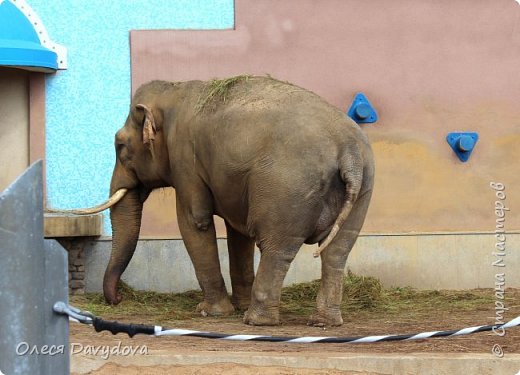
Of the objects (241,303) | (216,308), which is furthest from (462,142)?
(216,308)

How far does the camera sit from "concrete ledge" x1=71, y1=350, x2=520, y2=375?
648 cm

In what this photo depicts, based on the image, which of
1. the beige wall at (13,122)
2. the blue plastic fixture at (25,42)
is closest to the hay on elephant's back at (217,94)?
the blue plastic fixture at (25,42)

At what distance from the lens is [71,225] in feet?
34.3

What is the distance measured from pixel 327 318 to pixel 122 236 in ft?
7.71

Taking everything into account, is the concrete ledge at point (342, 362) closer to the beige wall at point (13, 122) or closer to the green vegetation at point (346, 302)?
the green vegetation at point (346, 302)

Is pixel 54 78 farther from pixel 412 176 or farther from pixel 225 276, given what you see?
pixel 412 176

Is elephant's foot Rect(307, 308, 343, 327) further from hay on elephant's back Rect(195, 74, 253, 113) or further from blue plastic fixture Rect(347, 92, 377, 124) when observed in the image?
blue plastic fixture Rect(347, 92, 377, 124)

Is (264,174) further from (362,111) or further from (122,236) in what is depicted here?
(362,111)

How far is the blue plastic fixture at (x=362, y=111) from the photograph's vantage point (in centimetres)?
1092

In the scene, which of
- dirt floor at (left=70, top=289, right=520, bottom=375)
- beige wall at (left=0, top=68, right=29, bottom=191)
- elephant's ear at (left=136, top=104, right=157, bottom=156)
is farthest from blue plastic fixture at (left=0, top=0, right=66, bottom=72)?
dirt floor at (left=70, top=289, right=520, bottom=375)

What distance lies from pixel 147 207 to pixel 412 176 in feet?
8.94

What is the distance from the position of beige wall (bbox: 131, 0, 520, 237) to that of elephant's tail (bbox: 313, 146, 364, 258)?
3.29m

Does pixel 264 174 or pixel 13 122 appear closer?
pixel 264 174

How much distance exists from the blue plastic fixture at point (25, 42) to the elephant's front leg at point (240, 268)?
277 cm
